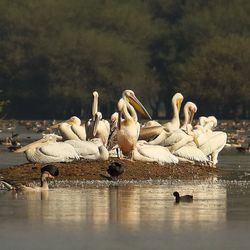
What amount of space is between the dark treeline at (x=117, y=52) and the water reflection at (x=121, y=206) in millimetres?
67980

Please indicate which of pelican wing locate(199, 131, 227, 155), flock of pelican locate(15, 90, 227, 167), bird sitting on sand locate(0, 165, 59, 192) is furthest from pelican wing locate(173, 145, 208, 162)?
bird sitting on sand locate(0, 165, 59, 192)

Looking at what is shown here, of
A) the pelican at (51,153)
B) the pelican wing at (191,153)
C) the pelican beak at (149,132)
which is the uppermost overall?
the pelican beak at (149,132)

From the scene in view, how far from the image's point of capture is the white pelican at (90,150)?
2648 cm

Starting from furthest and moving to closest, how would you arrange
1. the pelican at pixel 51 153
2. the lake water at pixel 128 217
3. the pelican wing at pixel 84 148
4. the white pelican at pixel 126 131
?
the white pelican at pixel 126 131 → the pelican wing at pixel 84 148 → the pelican at pixel 51 153 → the lake water at pixel 128 217

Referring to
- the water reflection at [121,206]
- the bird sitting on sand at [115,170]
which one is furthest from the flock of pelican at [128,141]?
the water reflection at [121,206]

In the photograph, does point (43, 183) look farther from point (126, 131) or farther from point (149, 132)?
point (149, 132)

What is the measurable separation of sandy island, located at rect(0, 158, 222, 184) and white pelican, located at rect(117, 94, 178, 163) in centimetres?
30

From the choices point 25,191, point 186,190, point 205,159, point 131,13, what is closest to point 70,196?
point 25,191

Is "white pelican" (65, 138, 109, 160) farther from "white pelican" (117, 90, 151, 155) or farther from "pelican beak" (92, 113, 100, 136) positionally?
"pelican beak" (92, 113, 100, 136)

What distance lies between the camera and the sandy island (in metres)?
25.1

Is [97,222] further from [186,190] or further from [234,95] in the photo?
[234,95]

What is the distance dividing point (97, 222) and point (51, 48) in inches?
3101

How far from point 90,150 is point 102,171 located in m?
1.11

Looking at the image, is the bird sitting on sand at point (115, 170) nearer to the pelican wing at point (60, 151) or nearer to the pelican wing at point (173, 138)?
the pelican wing at point (60, 151)
